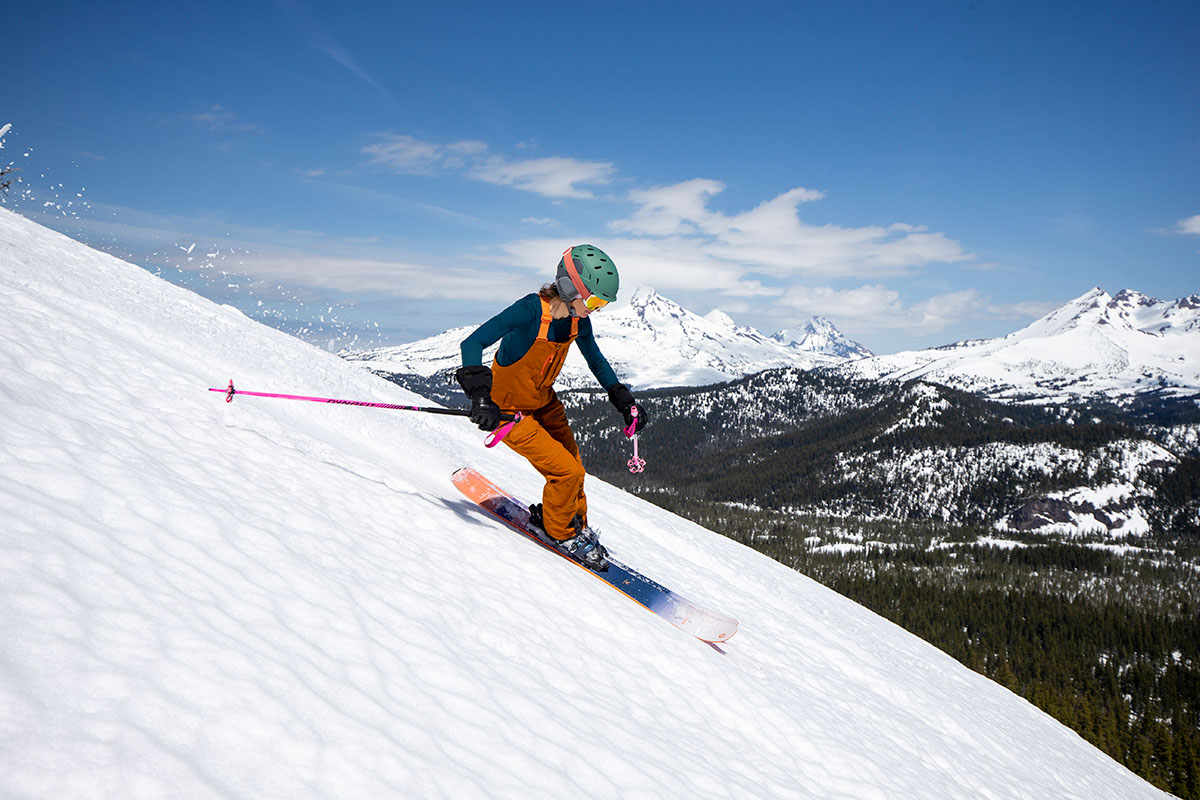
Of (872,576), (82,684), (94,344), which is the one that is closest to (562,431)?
(82,684)

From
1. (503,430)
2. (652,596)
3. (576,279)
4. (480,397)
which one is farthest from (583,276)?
(652,596)

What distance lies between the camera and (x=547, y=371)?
8.09 meters

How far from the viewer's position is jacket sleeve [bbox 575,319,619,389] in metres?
8.23

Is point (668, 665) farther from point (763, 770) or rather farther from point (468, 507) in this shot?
point (468, 507)

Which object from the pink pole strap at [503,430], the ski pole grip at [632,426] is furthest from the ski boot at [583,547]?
the pink pole strap at [503,430]

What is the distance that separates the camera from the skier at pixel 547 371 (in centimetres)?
735

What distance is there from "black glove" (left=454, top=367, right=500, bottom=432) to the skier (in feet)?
0.04

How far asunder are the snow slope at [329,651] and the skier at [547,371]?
0.80 metres

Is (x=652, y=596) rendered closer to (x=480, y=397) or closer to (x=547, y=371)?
(x=547, y=371)

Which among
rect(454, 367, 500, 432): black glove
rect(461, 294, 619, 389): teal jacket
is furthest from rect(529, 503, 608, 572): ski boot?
rect(461, 294, 619, 389): teal jacket

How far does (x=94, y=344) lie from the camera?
361 inches

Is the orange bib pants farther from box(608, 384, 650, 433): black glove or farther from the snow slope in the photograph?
box(608, 384, 650, 433): black glove

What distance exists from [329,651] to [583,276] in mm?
4983

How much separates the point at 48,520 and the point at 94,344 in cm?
673
